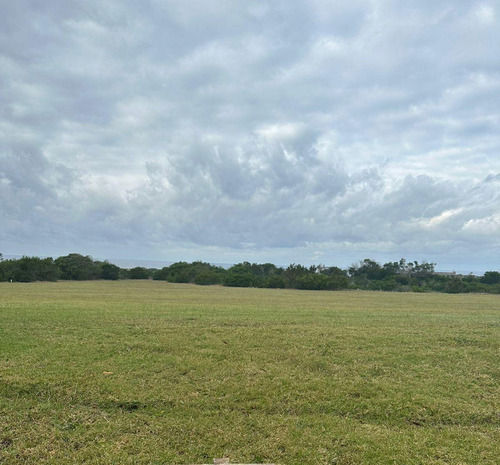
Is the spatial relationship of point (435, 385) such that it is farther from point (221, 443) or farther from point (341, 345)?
point (221, 443)

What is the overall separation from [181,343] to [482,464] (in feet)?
24.7

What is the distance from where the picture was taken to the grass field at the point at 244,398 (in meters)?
5.18

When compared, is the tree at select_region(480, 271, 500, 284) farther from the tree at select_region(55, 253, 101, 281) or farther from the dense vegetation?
the tree at select_region(55, 253, 101, 281)

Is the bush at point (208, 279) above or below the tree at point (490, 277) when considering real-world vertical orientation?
below

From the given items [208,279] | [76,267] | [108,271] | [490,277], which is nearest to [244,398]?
[208,279]

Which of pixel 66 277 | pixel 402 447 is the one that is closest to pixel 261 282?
pixel 66 277

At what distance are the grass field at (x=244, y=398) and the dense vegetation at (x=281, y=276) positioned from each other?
208 feet

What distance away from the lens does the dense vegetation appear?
2697 inches

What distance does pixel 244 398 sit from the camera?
266 inches

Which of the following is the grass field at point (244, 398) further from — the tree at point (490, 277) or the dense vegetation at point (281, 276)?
the tree at point (490, 277)

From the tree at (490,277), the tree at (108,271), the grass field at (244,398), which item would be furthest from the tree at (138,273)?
the tree at (490,277)

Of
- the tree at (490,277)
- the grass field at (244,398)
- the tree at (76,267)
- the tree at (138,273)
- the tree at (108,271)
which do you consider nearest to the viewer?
the grass field at (244,398)

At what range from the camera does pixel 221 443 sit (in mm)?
5305

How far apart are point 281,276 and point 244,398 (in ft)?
235
